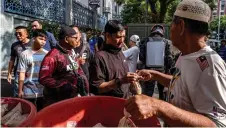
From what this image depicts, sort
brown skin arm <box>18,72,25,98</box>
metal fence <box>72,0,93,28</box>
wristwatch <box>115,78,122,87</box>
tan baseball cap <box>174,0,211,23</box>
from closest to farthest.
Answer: tan baseball cap <box>174,0,211,23</box> < wristwatch <box>115,78,122,87</box> < brown skin arm <box>18,72,25,98</box> < metal fence <box>72,0,93,28</box>

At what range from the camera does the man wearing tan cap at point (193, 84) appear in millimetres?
1245

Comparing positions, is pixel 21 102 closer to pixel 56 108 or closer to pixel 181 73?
pixel 56 108

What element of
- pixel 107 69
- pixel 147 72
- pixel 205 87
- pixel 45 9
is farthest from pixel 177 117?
pixel 45 9

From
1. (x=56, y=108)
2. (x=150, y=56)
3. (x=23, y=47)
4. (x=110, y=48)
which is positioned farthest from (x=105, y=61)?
(x=150, y=56)

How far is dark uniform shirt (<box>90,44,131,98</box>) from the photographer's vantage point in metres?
2.69

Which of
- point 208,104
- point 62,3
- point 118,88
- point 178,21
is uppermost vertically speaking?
point 62,3

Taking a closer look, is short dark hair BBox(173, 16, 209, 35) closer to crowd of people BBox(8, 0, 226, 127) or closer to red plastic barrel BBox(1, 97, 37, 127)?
crowd of people BBox(8, 0, 226, 127)

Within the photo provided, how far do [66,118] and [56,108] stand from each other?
96mm

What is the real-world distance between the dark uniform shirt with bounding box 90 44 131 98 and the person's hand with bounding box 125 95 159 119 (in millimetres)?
1416

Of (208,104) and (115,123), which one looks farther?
(115,123)

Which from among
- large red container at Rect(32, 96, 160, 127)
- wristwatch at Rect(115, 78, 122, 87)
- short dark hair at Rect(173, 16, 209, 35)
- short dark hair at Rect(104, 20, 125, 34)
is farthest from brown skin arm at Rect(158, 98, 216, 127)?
short dark hair at Rect(104, 20, 125, 34)

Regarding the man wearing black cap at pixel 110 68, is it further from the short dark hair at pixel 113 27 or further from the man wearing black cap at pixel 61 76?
the man wearing black cap at pixel 61 76

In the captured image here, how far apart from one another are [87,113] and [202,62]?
24.5 inches

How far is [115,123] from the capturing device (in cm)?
158
